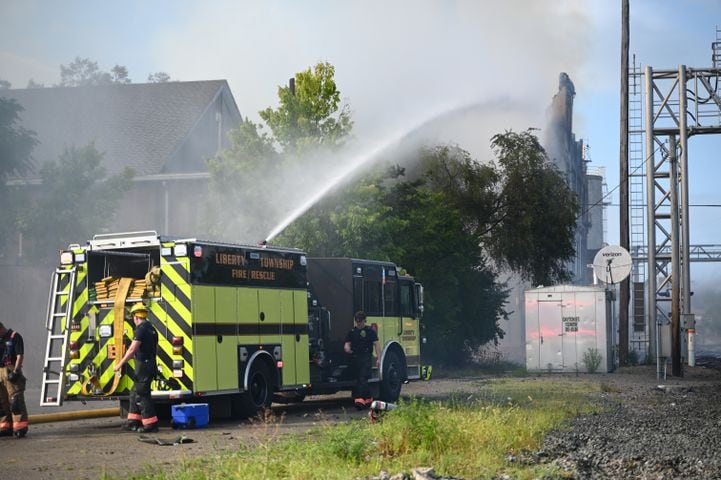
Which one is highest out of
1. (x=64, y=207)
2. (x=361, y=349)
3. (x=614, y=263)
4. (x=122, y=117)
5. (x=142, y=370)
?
(x=122, y=117)

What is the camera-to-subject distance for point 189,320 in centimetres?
1633

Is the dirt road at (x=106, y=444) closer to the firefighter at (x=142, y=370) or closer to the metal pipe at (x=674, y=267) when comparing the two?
the firefighter at (x=142, y=370)

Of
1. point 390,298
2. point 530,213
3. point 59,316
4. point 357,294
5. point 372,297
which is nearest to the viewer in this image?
point 59,316

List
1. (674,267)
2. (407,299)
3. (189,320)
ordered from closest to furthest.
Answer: (189,320), (407,299), (674,267)

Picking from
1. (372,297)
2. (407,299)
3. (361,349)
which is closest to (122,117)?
(407,299)

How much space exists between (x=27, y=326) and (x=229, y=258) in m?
13.1

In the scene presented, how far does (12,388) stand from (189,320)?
8.50 ft

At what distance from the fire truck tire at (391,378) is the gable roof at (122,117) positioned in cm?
1882

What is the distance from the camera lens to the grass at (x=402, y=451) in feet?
33.9

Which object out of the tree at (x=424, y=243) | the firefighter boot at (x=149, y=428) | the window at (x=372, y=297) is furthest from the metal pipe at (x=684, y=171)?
the firefighter boot at (x=149, y=428)

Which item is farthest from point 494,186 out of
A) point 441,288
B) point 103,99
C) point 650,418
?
point 650,418

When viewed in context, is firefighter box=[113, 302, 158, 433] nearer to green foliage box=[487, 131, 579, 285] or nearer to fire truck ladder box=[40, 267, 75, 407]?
fire truck ladder box=[40, 267, 75, 407]

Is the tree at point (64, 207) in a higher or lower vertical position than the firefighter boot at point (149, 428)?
higher

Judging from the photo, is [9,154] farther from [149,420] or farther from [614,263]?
[614,263]
